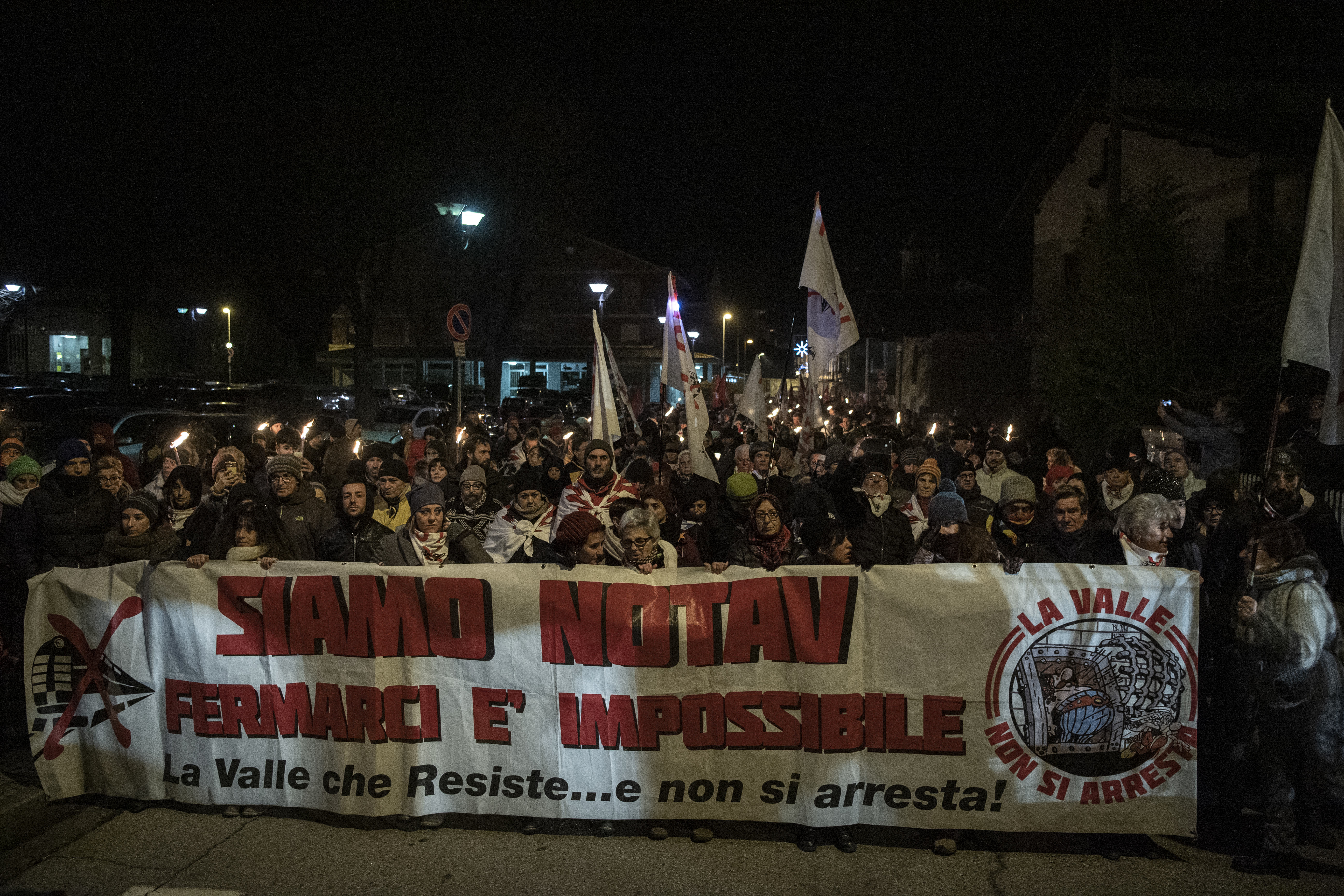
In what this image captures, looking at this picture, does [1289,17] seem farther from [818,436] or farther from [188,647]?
[188,647]

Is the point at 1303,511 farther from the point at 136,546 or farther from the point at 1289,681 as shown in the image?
the point at 136,546

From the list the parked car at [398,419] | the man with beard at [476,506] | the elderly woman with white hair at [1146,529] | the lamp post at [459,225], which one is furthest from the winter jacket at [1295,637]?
the parked car at [398,419]

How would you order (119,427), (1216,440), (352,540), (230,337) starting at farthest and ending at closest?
(230,337)
(119,427)
(1216,440)
(352,540)

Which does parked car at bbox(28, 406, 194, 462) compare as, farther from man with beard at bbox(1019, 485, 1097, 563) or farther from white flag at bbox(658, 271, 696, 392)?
man with beard at bbox(1019, 485, 1097, 563)

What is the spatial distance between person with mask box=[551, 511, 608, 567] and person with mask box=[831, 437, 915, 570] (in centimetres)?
141

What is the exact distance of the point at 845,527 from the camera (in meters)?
7.34

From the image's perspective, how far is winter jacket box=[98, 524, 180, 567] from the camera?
587cm

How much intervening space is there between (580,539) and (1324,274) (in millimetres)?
3878

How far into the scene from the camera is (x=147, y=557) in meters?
5.93

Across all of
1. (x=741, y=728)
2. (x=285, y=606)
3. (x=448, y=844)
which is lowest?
(x=448, y=844)

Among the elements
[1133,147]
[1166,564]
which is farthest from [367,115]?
[1166,564]

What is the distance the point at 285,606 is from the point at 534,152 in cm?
3446

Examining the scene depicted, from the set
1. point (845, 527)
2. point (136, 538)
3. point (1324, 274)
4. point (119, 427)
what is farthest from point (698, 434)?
point (119, 427)

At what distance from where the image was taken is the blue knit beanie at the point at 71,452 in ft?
21.1
